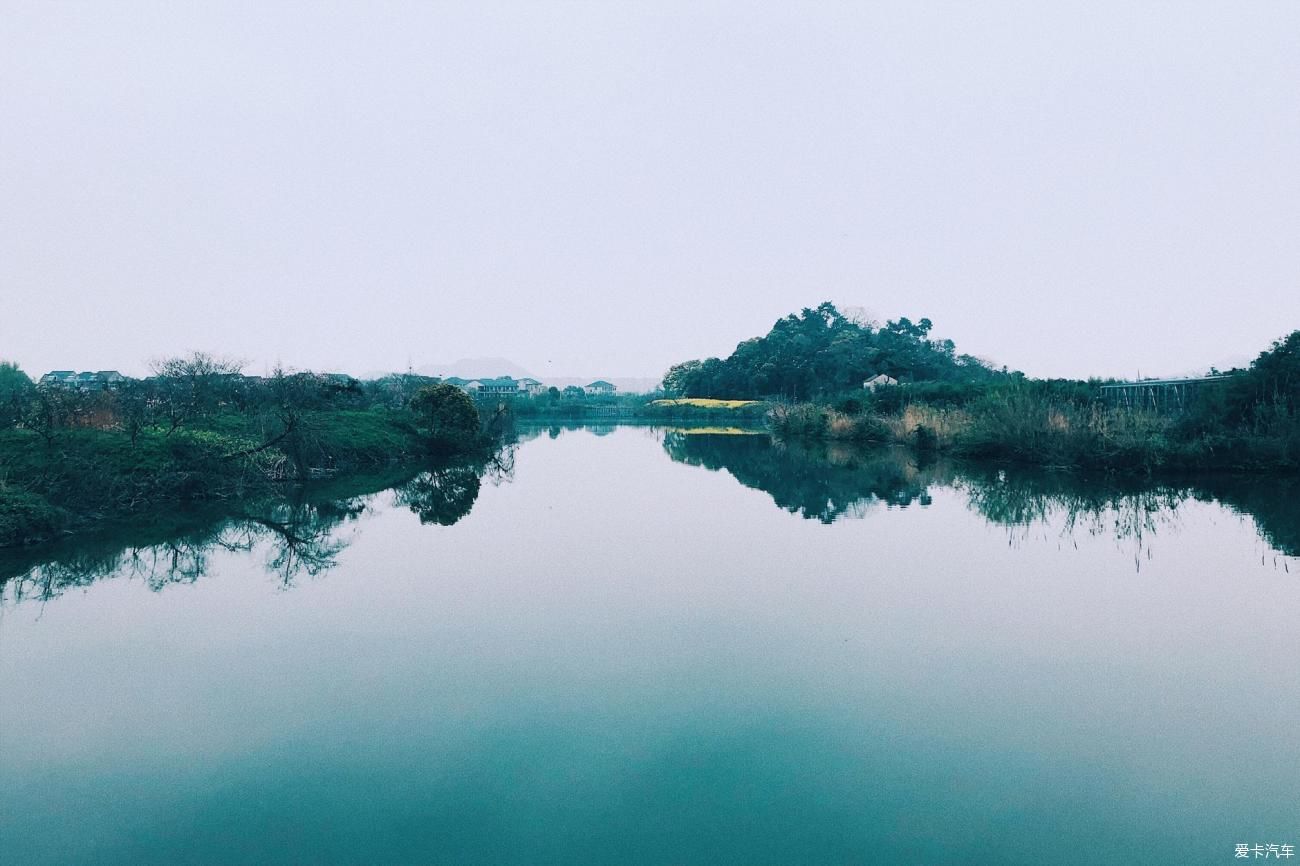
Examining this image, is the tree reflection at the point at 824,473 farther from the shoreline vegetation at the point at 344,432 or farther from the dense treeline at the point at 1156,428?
the shoreline vegetation at the point at 344,432

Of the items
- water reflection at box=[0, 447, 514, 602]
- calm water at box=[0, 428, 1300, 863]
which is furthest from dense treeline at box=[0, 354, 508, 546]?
calm water at box=[0, 428, 1300, 863]

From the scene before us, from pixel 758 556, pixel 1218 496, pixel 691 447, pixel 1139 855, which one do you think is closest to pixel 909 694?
pixel 1139 855

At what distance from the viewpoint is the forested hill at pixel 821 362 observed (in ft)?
199

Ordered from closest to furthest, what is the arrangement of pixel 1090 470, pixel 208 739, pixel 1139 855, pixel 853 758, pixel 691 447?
pixel 1139 855
pixel 853 758
pixel 208 739
pixel 1090 470
pixel 691 447

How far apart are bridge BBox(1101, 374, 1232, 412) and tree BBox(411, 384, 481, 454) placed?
23.1m

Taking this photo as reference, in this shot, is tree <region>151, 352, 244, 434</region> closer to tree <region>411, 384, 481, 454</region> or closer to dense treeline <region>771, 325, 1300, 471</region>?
tree <region>411, 384, 481, 454</region>

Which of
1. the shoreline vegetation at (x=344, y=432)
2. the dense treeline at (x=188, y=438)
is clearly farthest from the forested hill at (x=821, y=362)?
the dense treeline at (x=188, y=438)

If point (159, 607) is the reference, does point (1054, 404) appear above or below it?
A: above

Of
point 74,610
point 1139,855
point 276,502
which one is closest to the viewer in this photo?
point 1139,855

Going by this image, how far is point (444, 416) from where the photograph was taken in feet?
87.0

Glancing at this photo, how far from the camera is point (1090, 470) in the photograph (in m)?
17.7

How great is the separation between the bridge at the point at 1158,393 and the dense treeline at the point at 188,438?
78.6ft

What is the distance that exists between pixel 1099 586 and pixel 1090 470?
37.7ft

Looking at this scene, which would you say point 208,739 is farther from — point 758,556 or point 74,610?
point 758,556
